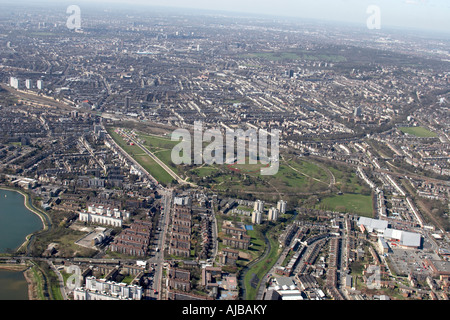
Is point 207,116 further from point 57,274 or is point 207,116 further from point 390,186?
point 57,274

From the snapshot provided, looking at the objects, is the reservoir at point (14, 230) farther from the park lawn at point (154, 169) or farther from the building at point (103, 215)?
the park lawn at point (154, 169)

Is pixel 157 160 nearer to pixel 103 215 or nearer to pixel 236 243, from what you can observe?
pixel 103 215

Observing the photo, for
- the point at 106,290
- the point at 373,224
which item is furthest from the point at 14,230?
the point at 373,224

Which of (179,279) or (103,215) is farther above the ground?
(103,215)

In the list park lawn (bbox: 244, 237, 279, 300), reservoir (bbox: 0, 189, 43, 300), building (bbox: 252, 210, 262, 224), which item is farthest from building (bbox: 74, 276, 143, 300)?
building (bbox: 252, 210, 262, 224)

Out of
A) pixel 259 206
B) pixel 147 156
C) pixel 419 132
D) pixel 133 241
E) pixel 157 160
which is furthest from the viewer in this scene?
pixel 419 132

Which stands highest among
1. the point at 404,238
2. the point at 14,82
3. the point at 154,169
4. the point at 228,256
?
the point at 14,82

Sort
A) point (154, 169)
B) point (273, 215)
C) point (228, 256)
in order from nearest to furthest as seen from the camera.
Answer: point (228, 256) → point (273, 215) → point (154, 169)

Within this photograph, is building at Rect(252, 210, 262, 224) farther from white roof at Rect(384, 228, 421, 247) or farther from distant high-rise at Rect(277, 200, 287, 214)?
white roof at Rect(384, 228, 421, 247)

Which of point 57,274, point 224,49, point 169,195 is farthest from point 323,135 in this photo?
point 224,49
